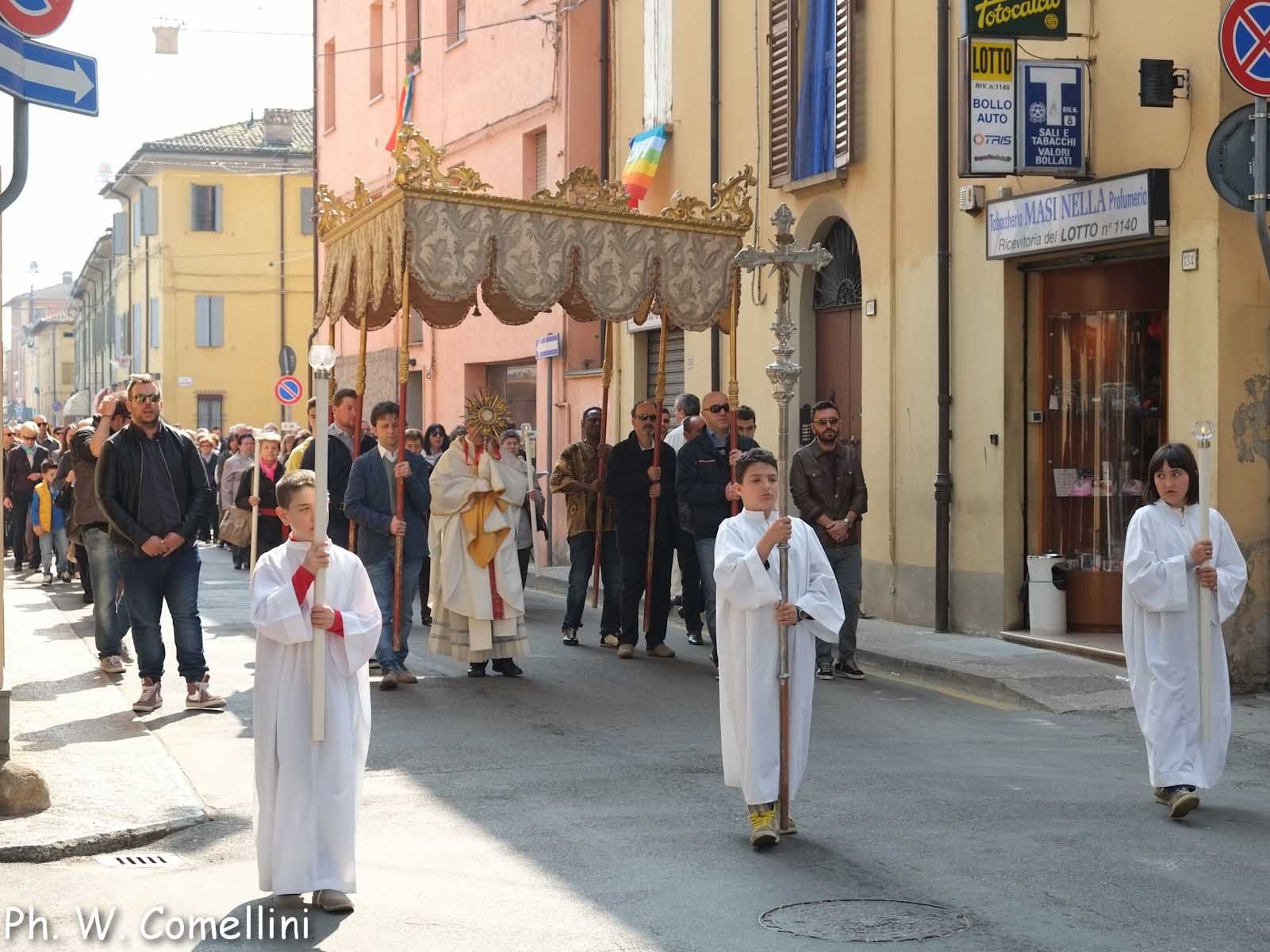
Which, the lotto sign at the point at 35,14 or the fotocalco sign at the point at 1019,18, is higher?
the fotocalco sign at the point at 1019,18

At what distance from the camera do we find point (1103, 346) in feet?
45.0

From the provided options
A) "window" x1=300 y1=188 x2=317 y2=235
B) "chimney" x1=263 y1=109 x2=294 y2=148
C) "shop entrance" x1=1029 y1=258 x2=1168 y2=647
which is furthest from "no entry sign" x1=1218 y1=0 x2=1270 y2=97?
"chimney" x1=263 y1=109 x2=294 y2=148

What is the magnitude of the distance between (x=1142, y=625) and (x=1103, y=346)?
236 inches

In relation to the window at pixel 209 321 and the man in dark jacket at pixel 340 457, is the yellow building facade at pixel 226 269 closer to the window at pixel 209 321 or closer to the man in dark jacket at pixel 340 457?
the window at pixel 209 321

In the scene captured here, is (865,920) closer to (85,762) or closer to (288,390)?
(85,762)

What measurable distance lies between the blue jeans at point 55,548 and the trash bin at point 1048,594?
12.4 meters

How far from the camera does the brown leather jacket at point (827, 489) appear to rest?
40.6ft

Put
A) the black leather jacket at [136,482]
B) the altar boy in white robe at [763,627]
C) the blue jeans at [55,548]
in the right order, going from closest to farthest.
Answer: the altar boy in white robe at [763,627] → the black leather jacket at [136,482] → the blue jeans at [55,548]

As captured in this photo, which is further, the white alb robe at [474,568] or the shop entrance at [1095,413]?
the shop entrance at [1095,413]

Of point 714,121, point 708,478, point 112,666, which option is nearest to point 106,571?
point 112,666

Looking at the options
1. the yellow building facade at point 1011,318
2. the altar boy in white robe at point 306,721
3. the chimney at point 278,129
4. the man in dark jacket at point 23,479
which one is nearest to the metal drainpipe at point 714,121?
the yellow building facade at point 1011,318

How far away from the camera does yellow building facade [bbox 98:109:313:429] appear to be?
54875mm

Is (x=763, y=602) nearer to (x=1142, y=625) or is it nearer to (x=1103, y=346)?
(x=1142, y=625)

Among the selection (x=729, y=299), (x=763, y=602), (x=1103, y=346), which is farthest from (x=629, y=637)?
(x=763, y=602)
